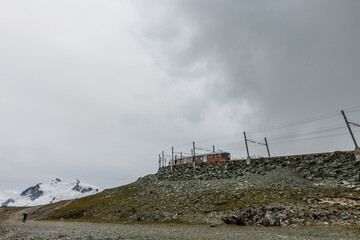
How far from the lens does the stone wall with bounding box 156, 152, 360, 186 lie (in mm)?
36312

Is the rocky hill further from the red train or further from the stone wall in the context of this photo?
the red train

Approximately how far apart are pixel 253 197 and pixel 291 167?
1782cm

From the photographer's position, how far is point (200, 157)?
67.0 m

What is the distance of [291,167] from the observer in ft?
146

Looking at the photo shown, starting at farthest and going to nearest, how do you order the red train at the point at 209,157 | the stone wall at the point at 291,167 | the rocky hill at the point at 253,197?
the red train at the point at 209,157, the stone wall at the point at 291,167, the rocky hill at the point at 253,197

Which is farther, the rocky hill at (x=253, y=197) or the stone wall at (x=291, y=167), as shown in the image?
the stone wall at (x=291, y=167)

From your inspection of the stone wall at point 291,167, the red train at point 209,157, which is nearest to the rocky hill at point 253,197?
the stone wall at point 291,167

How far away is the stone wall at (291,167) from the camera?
119ft

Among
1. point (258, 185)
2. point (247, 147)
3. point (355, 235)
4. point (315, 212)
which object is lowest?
point (355, 235)

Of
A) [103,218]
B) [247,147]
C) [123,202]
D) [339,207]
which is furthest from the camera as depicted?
[247,147]

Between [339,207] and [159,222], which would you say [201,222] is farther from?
[339,207]

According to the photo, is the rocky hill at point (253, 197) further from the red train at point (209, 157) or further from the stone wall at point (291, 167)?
the red train at point (209, 157)

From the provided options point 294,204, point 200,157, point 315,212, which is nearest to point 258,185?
point 294,204

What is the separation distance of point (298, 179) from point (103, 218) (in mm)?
41874
